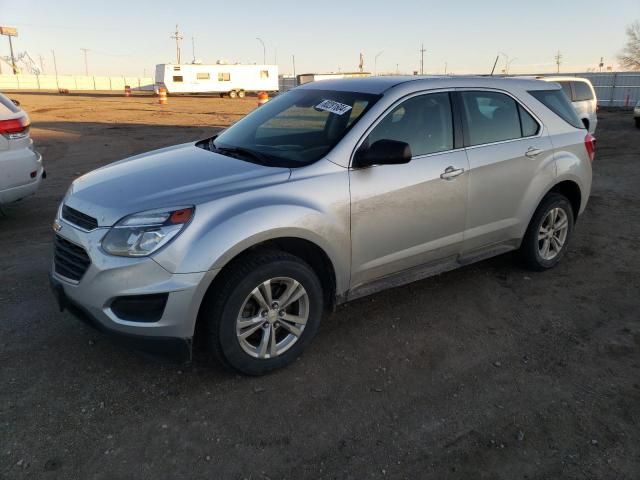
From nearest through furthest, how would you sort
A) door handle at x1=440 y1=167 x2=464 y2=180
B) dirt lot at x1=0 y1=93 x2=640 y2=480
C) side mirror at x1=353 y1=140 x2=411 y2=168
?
dirt lot at x1=0 y1=93 x2=640 y2=480, side mirror at x1=353 y1=140 x2=411 y2=168, door handle at x1=440 y1=167 x2=464 y2=180

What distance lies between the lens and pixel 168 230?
281 centimetres

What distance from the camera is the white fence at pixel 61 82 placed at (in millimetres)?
67250

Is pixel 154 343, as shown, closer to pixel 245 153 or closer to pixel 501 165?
pixel 245 153

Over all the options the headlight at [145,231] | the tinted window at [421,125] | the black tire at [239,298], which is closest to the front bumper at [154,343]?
the black tire at [239,298]

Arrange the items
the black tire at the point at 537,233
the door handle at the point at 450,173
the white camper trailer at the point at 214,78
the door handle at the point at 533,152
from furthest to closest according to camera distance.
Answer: the white camper trailer at the point at 214,78 → the black tire at the point at 537,233 → the door handle at the point at 533,152 → the door handle at the point at 450,173

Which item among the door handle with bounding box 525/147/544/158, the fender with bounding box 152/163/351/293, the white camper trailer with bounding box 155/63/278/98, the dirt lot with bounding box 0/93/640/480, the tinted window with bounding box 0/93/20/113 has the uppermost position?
the white camper trailer with bounding box 155/63/278/98

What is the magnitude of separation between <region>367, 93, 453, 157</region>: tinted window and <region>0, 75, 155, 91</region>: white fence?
229 ft

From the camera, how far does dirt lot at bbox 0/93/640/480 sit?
8.36 ft

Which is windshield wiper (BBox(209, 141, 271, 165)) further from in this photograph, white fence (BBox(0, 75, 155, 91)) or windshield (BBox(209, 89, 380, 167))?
white fence (BBox(0, 75, 155, 91))

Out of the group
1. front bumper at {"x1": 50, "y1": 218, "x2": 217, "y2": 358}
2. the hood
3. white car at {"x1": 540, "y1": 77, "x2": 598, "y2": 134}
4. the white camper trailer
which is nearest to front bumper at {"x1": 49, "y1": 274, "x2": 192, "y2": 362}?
front bumper at {"x1": 50, "y1": 218, "x2": 217, "y2": 358}

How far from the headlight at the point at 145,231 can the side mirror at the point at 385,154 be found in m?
1.18

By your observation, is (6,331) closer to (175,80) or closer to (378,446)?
(378,446)

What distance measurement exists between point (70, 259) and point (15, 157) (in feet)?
11.2

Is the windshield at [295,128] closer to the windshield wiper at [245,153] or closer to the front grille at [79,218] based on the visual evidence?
the windshield wiper at [245,153]
